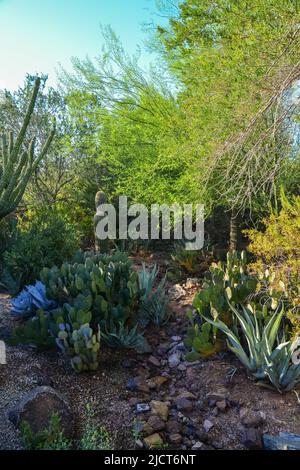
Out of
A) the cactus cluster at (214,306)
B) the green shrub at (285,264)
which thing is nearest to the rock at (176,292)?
the cactus cluster at (214,306)

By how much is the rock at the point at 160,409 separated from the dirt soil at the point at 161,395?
0.04 m


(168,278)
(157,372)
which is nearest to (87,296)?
(157,372)

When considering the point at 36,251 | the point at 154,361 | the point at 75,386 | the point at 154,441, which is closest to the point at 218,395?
the point at 154,441

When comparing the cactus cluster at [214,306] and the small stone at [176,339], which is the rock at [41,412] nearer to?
the cactus cluster at [214,306]

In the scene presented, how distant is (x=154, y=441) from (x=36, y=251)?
A: 3224mm

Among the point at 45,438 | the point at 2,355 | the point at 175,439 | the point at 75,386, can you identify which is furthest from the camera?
the point at 2,355

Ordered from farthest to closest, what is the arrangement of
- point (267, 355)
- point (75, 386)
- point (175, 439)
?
point (75, 386), point (267, 355), point (175, 439)

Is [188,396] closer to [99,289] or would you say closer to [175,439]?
[175,439]

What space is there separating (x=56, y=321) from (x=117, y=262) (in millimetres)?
1185

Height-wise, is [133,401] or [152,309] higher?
[152,309]

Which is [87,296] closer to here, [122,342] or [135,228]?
[122,342]

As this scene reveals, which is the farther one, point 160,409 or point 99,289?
point 99,289

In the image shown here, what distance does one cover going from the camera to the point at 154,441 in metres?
2.87

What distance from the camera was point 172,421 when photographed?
311 centimetres
